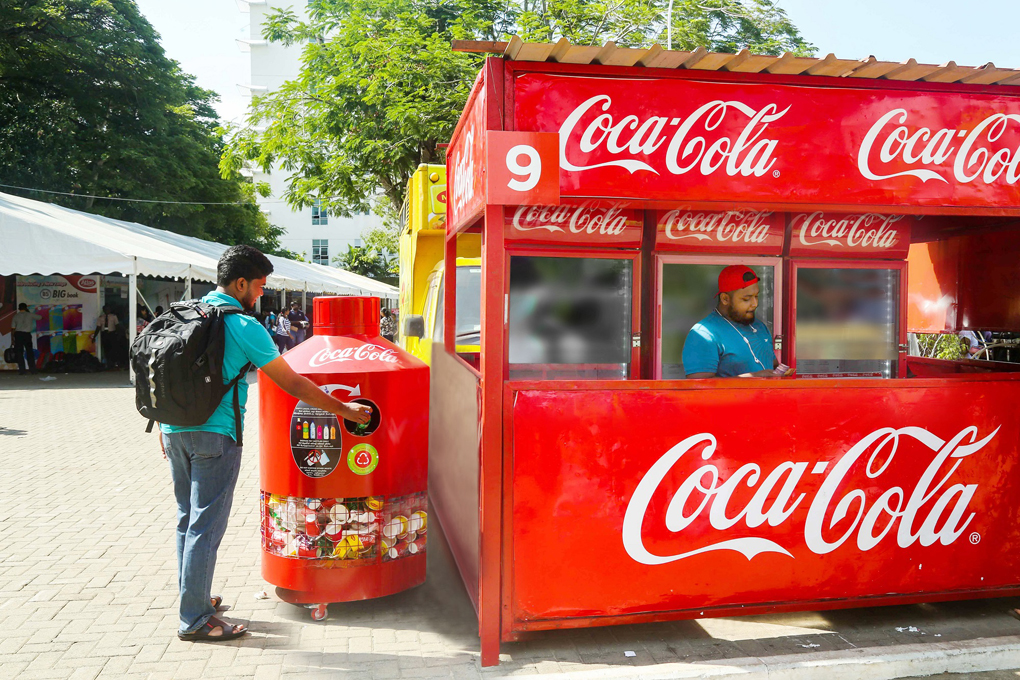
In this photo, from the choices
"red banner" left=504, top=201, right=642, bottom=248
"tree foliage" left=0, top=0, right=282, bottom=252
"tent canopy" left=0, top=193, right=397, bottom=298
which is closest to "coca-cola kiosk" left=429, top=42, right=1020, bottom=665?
"red banner" left=504, top=201, right=642, bottom=248

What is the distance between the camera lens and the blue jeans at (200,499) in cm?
390

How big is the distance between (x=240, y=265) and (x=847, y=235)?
14.0ft

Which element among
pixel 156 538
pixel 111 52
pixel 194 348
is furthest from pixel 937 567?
pixel 111 52

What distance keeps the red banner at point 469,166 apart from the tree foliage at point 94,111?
29437mm

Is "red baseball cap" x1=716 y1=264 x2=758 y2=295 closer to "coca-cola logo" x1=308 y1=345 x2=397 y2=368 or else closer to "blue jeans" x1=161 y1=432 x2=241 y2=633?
"coca-cola logo" x1=308 y1=345 x2=397 y2=368

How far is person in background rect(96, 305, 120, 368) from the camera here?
19078 millimetres

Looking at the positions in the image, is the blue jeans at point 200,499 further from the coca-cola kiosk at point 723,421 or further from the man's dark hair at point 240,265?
the coca-cola kiosk at point 723,421

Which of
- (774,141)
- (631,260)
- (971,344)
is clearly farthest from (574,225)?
(971,344)

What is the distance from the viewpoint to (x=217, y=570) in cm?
511

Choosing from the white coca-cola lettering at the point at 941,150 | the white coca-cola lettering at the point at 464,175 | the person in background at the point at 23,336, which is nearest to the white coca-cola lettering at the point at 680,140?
the white coca-cola lettering at the point at 941,150

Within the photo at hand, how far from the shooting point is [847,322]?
18.8 feet

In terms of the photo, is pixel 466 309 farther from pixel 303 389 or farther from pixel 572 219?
pixel 303 389

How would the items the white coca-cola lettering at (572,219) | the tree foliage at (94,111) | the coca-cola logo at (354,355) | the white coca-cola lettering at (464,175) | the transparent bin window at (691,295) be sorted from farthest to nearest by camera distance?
the tree foliage at (94,111), the transparent bin window at (691,295), the white coca-cola lettering at (572,219), the coca-cola logo at (354,355), the white coca-cola lettering at (464,175)

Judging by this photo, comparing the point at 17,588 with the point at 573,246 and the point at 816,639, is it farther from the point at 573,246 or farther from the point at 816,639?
the point at 816,639
